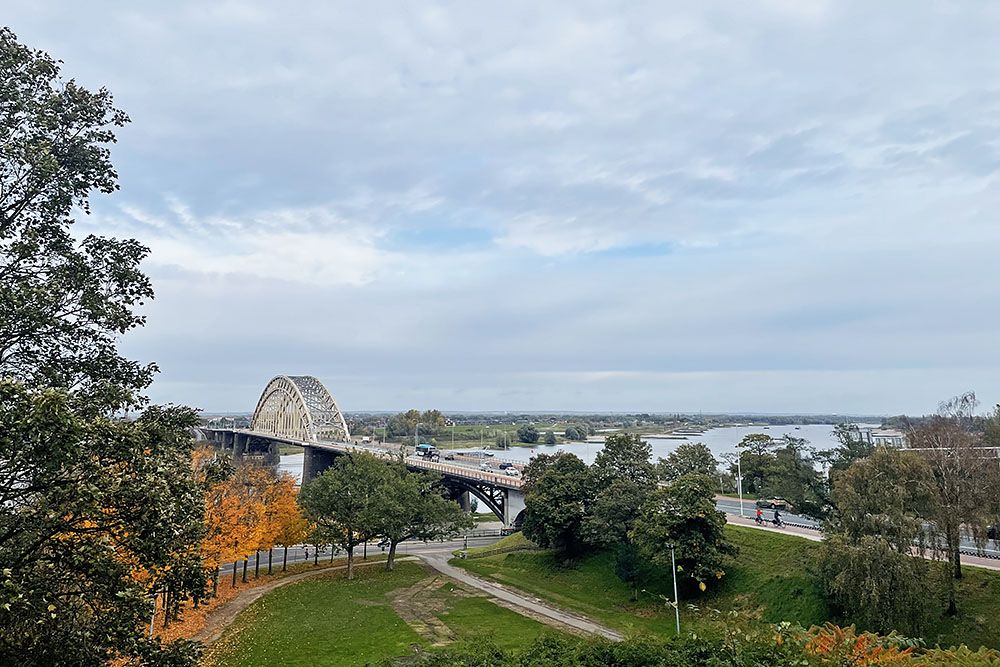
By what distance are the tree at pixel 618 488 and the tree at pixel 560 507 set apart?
91 centimetres

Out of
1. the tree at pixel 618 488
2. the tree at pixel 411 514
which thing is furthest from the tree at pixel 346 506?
the tree at pixel 618 488

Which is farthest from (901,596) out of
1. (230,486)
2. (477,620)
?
(230,486)

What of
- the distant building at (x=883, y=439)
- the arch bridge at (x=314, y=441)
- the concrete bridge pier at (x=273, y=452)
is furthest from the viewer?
the concrete bridge pier at (x=273, y=452)

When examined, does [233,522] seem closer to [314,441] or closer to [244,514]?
[244,514]

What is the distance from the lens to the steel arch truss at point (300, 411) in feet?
374

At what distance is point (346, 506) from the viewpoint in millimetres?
42469

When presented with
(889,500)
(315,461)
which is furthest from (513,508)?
(315,461)

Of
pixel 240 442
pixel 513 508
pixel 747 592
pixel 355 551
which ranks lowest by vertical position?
pixel 355 551

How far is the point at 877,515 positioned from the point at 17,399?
101ft

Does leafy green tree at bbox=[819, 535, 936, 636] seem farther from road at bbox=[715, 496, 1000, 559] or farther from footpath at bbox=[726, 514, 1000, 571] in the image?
road at bbox=[715, 496, 1000, 559]

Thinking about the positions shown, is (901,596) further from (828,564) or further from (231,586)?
(231,586)

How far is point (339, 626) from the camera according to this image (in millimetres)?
30531

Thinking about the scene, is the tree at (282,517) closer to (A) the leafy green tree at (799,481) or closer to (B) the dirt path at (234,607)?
(B) the dirt path at (234,607)

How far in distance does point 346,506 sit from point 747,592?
25.8m
